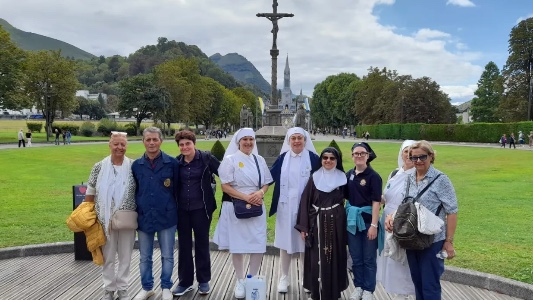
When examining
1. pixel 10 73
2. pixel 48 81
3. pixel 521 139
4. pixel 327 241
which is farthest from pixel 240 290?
pixel 48 81

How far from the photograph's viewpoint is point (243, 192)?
5.43m

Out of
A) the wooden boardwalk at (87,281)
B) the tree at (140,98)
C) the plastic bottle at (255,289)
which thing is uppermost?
the tree at (140,98)

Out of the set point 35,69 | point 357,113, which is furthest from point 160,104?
point 357,113

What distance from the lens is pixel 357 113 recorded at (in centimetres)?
8088

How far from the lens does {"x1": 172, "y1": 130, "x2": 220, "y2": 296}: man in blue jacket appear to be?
5473 mm

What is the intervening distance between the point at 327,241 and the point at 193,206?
1.66 metres

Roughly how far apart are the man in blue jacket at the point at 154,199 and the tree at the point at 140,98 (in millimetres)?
59602

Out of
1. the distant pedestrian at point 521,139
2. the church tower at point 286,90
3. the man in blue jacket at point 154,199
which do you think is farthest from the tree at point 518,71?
the church tower at point 286,90

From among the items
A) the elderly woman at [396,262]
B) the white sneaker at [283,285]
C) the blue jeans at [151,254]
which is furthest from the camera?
the white sneaker at [283,285]

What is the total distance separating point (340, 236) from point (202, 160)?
1.90m

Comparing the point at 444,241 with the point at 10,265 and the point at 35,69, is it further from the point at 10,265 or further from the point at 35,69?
the point at 35,69

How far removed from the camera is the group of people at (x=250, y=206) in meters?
5.11

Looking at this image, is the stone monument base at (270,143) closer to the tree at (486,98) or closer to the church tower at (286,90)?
the tree at (486,98)

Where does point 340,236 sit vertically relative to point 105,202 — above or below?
below
